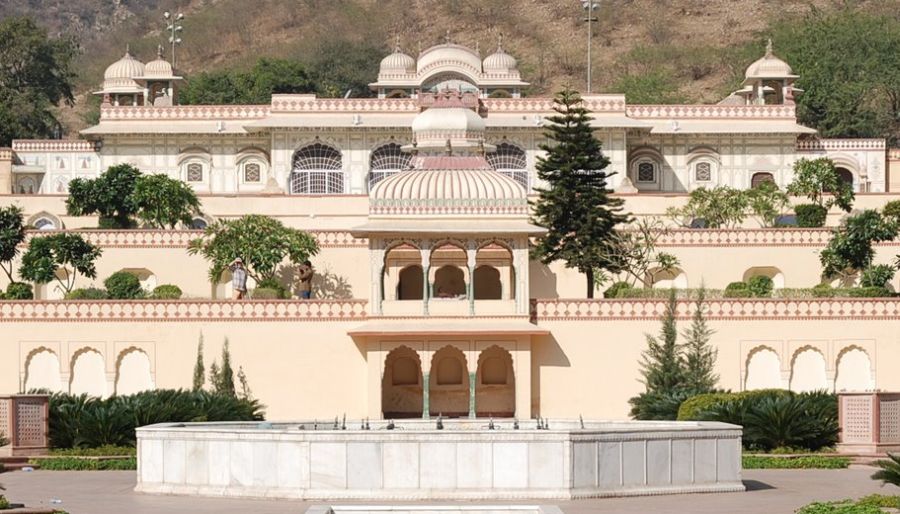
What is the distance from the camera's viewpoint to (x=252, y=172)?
5844cm

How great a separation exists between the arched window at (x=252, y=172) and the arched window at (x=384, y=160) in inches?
131

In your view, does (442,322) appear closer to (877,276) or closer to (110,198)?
(877,276)

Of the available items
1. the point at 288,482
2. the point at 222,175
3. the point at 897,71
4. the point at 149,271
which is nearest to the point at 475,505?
the point at 288,482

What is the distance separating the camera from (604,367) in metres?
41.3

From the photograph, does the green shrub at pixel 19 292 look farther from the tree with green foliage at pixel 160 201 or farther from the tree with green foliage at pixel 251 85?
the tree with green foliage at pixel 251 85

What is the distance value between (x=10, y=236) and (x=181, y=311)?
22.2ft

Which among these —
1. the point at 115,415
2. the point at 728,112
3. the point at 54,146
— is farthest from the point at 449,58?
the point at 115,415

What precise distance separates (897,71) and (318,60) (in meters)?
23.3

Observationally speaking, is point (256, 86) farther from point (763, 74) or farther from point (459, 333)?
point (459, 333)

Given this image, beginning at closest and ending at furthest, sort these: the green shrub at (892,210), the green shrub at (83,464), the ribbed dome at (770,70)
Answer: the green shrub at (83,464), the green shrub at (892,210), the ribbed dome at (770,70)

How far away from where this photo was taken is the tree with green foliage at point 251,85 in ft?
246

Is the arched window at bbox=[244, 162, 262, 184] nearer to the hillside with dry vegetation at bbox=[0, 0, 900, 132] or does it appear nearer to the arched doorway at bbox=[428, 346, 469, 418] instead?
the arched doorway at bbox=[428, 346, 469, 418]

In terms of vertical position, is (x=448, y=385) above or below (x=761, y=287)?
below

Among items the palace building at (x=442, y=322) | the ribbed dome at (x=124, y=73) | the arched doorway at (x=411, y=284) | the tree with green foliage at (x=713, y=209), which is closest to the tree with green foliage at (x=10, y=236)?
the palace building at (x=442, y=322)
